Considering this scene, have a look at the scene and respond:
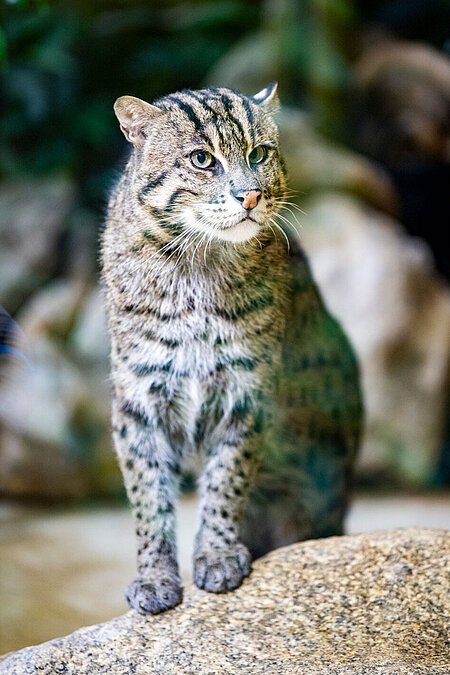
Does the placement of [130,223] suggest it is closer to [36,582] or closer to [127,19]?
[36,582]

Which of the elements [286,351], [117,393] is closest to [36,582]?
[117,393]

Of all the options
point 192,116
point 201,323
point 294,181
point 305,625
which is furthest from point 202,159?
point 294,181

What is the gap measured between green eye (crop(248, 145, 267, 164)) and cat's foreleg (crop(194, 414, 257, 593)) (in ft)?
3.29

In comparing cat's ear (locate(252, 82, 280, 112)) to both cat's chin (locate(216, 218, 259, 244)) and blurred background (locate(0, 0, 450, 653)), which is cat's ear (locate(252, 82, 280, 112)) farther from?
blurred background (locate(0, 0, 450, 653))

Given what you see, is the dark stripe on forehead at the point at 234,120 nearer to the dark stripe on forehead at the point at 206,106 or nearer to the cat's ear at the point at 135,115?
the dark stripe on forehead at the point at 206,106

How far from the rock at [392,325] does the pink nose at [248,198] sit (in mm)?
2570

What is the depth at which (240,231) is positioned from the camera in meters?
2.46

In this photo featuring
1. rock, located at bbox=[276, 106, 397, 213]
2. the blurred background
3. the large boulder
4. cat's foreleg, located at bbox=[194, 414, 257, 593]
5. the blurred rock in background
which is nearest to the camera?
cat's foreleg, located at bbox=[194, 414, 257, 593]

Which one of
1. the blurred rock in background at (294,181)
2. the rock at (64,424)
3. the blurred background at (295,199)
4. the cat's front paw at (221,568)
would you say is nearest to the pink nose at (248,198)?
the cat's front paw at (221,568)

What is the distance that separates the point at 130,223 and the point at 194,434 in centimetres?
87

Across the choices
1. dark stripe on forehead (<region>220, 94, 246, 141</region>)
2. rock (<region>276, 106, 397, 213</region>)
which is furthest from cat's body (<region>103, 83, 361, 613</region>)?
rock (<region>276, 106, 397, 213</region>)

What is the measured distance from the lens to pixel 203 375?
270 cm

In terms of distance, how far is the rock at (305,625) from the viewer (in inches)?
87.9

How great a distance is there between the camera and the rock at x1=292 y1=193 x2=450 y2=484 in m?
5.09
